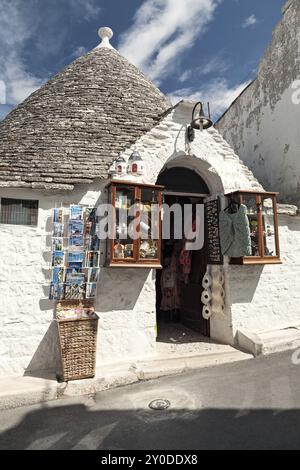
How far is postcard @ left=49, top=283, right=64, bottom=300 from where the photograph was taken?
505 cm

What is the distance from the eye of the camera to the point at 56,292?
16.7 feet

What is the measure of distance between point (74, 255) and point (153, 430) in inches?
115

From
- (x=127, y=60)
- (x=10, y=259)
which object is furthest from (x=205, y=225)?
(x=127, y=60)

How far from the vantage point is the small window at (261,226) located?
618 cm

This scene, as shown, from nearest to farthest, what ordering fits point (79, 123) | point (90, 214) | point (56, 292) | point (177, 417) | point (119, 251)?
1. point (177, 417)
2. point (56, 292)
3. point (119, 251)
4. point (90, 214)
5. point (79, 123)

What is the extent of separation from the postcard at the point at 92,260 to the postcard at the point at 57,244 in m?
0.48

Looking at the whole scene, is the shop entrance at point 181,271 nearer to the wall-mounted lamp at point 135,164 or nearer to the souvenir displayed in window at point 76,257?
the wall-mounted lamp at point 135,164

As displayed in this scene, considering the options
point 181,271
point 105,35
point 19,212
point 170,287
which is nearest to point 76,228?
point 19,212

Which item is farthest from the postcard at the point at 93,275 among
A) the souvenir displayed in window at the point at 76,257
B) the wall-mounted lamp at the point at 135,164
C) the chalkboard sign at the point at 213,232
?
the chalkboard sign at the point at 213,232

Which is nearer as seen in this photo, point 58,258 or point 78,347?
point 78,347

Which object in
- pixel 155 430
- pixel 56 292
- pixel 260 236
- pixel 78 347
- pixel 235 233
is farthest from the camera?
pixel 260 236

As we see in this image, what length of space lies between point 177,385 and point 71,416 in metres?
1.59

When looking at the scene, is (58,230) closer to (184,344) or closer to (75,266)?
(75,266)
